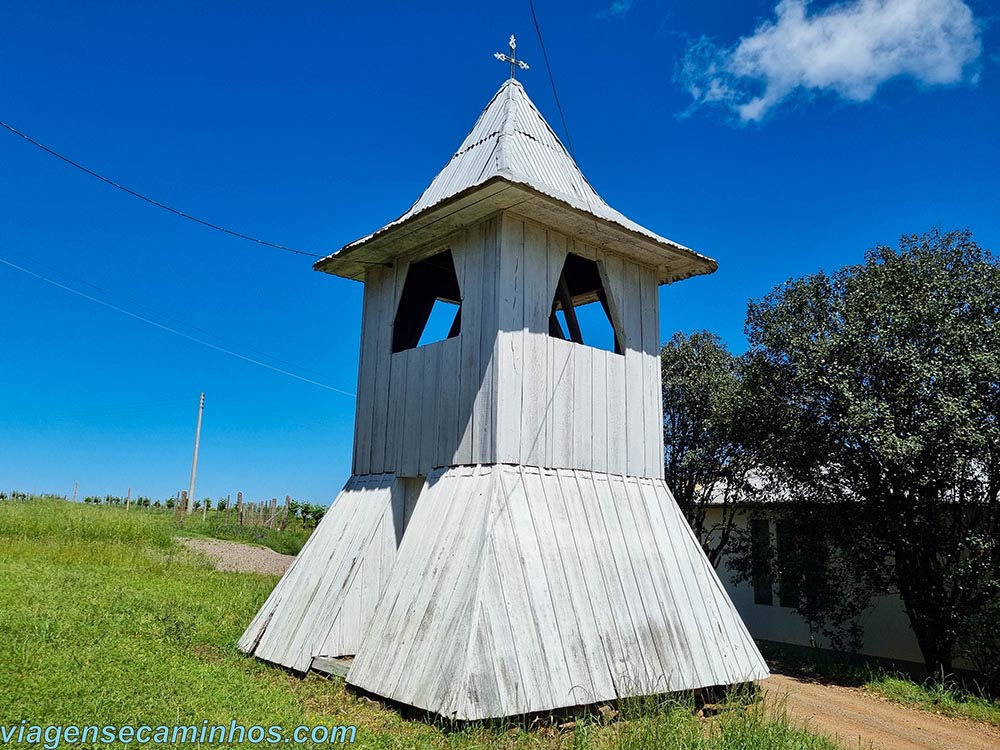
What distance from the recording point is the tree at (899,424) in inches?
398

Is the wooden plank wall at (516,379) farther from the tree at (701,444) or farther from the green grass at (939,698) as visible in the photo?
the tree at (701,444)

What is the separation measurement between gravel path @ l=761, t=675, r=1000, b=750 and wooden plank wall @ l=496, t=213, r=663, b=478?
306cm

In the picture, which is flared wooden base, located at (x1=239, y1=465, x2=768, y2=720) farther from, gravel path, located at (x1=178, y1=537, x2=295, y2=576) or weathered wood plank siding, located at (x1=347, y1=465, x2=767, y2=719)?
gravel path, located at (x1=178, y1=537, x2=295, y2=576)

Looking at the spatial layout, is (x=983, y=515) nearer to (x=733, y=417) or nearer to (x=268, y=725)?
(x=733, y=417)

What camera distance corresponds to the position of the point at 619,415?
7781 mm

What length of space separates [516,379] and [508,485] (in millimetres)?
1038

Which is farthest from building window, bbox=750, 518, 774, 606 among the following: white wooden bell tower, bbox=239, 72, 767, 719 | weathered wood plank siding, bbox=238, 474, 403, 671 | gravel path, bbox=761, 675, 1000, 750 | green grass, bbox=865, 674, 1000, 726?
weathered wood plank siding, bbox=238, 474, 403, 671

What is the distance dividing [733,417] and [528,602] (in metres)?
8.09

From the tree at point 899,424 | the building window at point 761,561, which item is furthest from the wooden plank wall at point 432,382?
the building window at point 761,561

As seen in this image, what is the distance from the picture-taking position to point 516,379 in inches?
273

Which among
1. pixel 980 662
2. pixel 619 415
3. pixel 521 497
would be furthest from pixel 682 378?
pixel 521 497

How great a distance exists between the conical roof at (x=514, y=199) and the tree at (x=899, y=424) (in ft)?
12.9

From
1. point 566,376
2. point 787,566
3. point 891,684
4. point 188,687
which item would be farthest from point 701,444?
point 188,687

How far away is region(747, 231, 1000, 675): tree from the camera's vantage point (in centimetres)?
1010
